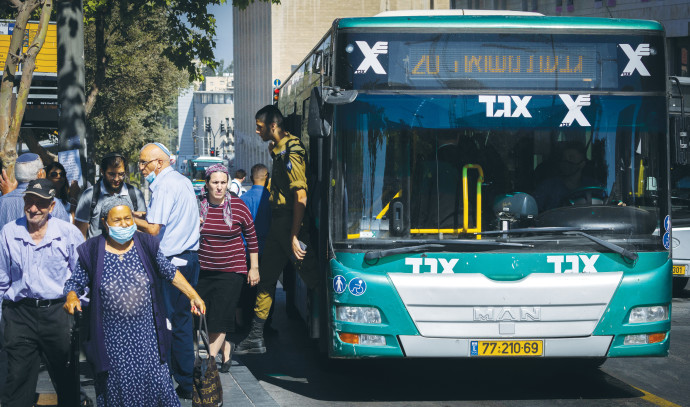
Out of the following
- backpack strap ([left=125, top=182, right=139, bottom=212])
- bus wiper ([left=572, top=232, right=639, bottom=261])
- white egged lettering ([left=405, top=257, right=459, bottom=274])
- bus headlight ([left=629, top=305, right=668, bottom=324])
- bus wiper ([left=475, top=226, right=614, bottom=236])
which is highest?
backpack strap ([left=125, top=182, right=139, bottom=212])

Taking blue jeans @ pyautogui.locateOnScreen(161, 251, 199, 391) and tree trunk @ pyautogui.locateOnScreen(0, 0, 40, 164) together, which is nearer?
blue jeans @ pyautogui.locateOnScreen(161, 251, 199, 391)

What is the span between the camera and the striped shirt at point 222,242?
8.43 m

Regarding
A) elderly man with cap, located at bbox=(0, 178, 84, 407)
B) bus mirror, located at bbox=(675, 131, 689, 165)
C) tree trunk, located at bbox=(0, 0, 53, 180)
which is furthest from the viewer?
tree trunk, located at bbox=(0, 0, 53, 180)

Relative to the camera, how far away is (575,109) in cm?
773

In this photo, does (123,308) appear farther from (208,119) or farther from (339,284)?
(208,119)

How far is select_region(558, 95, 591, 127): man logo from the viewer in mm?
7715

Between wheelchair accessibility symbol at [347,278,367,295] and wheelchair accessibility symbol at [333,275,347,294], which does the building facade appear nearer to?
wheelchair accessibility symbol at [333,275,347,294]

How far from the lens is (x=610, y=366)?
973 centimetres

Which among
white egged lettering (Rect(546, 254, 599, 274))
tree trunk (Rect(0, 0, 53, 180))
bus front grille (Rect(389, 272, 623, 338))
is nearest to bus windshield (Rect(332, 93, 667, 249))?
white egged lettering (Rect(546, 254, 599, 274))

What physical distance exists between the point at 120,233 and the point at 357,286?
220cm

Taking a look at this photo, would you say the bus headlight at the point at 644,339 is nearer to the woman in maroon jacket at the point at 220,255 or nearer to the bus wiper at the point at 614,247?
the bus wiper at the point at 614,247

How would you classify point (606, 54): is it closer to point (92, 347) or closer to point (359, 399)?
point (359, 399)

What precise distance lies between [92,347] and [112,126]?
30344mm

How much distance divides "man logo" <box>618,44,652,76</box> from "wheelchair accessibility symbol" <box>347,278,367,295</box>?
2.45 m
